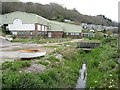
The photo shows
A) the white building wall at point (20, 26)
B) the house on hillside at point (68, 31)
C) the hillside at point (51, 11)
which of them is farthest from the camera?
the hillside at point (51, 11)

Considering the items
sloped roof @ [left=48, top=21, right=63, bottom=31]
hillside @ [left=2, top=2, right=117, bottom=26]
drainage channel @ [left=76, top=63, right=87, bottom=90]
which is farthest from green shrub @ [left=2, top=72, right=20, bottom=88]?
hillside @ [left=2, top=2, right=117, bottom=26]

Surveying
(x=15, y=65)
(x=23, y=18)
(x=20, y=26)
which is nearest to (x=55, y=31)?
(x=23, y=18)

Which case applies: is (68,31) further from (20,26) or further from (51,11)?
(51,11)

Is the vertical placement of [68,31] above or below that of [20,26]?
below

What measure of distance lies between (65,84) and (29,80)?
256 cm

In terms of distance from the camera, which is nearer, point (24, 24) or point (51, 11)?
point (24, 24)

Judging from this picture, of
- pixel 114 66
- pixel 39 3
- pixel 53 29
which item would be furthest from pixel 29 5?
pixel 114 66

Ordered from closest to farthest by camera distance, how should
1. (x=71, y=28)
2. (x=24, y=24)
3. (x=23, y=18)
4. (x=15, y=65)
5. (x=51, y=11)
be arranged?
1. (x=15, y=65)
2. (x=24, y=24)
3. (x=23, y=18)
4. (x=71, y=28)
5. (x=51, y=11)

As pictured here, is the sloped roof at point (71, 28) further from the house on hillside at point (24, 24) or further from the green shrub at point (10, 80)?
the green shrub at point (10, 80)

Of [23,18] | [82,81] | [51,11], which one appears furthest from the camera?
[51,11]

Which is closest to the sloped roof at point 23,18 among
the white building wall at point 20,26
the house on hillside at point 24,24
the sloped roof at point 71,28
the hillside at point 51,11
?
the house on hillside at point 24,24

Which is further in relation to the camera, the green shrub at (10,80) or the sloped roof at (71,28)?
the sloped roof at (71,28)

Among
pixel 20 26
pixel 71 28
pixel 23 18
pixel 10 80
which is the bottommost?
pixel 10 80

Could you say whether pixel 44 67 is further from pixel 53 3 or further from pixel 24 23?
pixel 53 3
